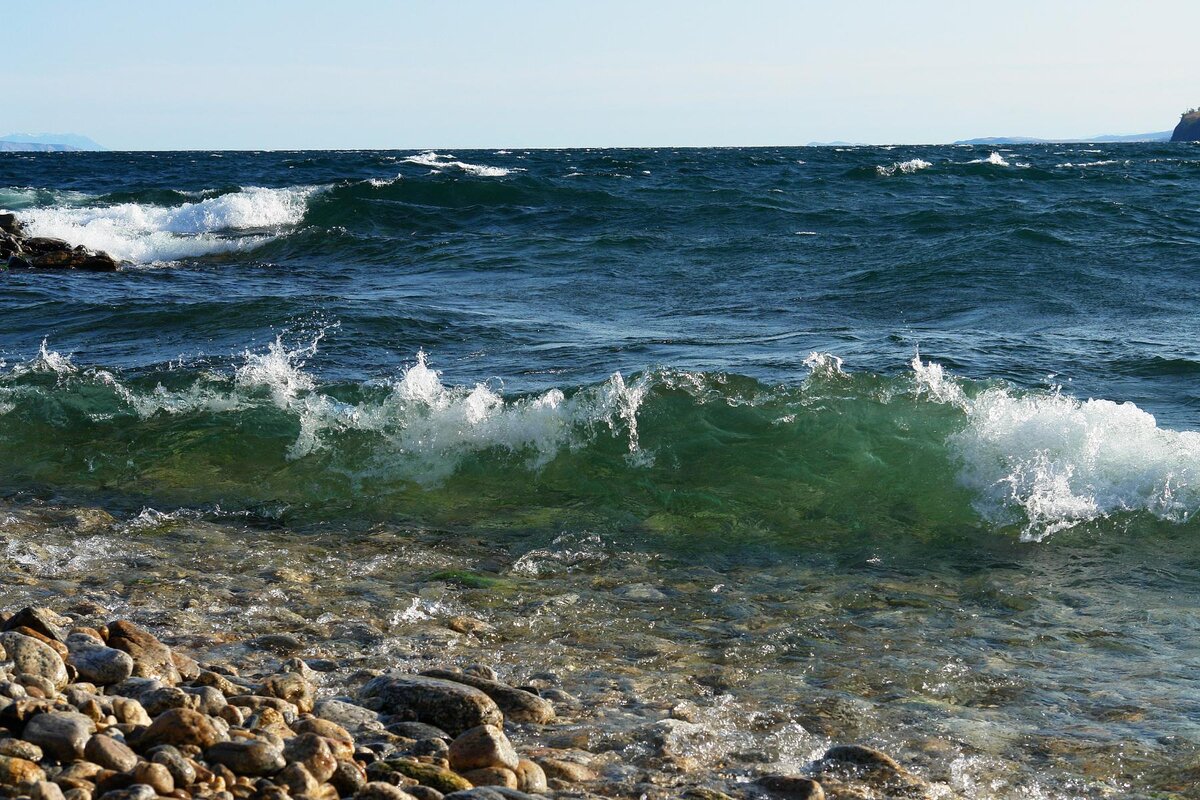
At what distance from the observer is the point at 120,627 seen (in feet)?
13.6

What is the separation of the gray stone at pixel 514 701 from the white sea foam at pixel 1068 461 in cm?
352

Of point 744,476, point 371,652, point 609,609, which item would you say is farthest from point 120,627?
point 744,476

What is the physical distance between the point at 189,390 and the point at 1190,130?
11861cm

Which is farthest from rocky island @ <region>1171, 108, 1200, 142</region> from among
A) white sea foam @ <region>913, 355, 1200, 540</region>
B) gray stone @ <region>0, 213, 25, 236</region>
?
white sea foam @ <region>913, 355, 1200, 540</region>

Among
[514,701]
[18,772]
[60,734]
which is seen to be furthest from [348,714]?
[18,772]

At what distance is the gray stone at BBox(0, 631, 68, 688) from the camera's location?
142 inches

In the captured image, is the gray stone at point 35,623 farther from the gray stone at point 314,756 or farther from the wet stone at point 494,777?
the wet stone at point 494,777

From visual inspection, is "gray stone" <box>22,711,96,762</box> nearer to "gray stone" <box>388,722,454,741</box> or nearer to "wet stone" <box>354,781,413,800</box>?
"wet stone" <box>354,781,413,800</box>

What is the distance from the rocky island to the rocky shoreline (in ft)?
390

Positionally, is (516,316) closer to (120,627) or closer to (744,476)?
(744,476)

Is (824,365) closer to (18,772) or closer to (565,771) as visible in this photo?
(565,771)

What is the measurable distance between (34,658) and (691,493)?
412cm

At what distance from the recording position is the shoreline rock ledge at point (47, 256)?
17719 mm

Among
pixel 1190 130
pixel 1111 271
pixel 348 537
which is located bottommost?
pixel 348 537
